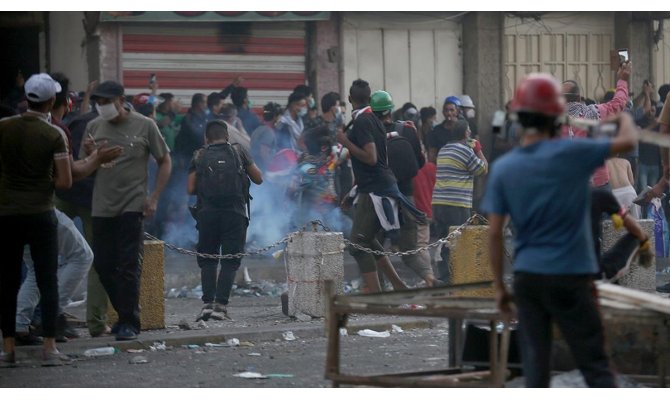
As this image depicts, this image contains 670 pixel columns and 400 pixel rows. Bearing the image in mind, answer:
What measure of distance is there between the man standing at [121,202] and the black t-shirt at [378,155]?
2288mm

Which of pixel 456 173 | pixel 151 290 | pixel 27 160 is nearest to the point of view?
pixel 27 160

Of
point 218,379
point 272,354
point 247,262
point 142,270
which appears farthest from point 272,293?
point 218,379

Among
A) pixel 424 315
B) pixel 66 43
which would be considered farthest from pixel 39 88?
pixel 66 43

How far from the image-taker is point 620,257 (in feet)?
24.8

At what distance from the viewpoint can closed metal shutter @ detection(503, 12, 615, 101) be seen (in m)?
20.0

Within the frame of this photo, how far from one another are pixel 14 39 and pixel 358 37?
185 inches

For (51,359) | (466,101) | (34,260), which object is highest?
(466,101)

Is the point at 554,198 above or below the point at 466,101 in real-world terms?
below

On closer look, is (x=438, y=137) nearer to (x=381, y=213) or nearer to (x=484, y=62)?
(x=484, y=62)

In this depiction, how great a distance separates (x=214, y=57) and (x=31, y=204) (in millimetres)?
9663

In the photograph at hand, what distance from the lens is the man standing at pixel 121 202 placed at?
9.59 metres

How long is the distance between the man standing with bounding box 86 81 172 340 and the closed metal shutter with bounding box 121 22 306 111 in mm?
8049

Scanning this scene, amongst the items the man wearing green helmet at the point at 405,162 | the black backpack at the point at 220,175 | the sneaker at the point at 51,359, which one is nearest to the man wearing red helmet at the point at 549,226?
the sneaker at the point at 51,359

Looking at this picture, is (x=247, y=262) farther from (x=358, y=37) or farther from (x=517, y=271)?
(x=517, y=271)
